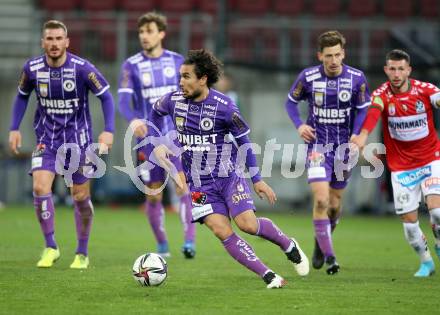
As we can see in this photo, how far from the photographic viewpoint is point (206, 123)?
8930mm

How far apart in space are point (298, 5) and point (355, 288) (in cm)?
1695

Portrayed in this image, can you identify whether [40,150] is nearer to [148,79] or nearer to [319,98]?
[148,79]

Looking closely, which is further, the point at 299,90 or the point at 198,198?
the point at 299,90

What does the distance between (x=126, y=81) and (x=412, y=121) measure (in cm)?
365

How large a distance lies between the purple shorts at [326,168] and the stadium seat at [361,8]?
14.5 meters

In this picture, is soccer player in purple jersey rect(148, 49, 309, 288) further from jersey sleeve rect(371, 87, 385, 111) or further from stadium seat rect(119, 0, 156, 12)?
stadium seat rect(119, 0, 156, 12)

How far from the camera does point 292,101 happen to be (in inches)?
433

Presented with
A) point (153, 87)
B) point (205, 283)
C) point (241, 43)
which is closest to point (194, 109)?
point (205, 283)

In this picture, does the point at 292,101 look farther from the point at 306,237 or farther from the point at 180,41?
the point at 180,41

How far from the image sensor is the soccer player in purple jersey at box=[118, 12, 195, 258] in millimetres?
12047

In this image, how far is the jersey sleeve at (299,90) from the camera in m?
10.9

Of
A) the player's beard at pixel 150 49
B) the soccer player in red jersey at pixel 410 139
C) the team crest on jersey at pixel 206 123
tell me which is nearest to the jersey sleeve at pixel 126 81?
the player's beard at pixel 150 49

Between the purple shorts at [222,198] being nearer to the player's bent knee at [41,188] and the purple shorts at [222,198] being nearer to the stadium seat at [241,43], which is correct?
the player's bent knee at [41,188]

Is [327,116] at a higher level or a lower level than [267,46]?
higher
